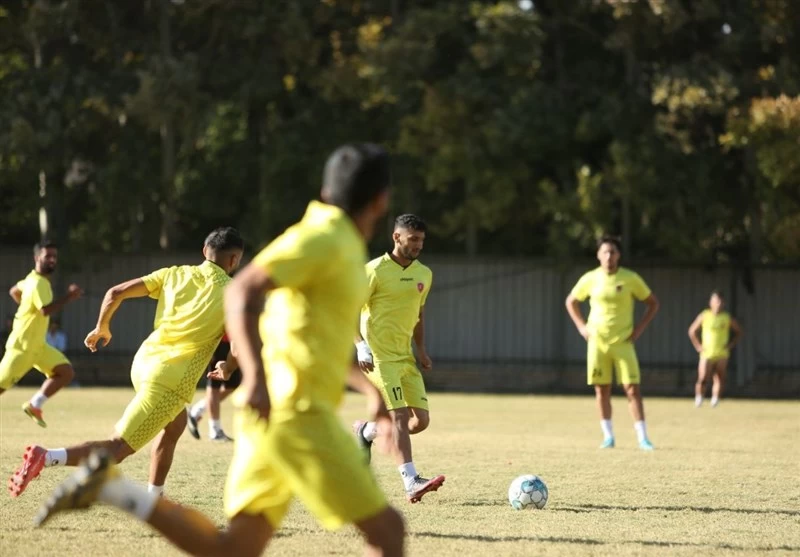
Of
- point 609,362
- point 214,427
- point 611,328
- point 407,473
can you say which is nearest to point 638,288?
point 611,328

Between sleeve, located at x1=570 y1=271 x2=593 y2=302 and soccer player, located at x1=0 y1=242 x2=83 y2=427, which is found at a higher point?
sleeve, located at x1=570 y1=271 x2=593 y2=302

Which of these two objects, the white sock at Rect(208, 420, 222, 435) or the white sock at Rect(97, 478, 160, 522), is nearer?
Result: the white sock at Rect(97, 478, 160, 522)

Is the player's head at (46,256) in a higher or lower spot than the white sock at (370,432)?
higher

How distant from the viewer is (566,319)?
31.2 m

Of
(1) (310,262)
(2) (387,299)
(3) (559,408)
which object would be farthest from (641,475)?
(3) (559,408)

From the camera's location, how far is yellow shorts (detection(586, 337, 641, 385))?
16.2 metres

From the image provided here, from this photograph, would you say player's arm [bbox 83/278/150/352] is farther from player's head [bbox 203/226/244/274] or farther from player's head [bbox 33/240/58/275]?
player's head [bbox 33/240/58/275]

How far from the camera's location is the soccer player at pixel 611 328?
1617 cm

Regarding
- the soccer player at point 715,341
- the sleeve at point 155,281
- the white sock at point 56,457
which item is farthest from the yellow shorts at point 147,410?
the soccer player at point 715,341

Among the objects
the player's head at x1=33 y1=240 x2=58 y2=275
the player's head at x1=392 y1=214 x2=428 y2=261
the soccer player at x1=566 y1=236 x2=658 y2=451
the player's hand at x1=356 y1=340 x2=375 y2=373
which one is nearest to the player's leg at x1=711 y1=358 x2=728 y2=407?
the soccer player at x1=566 y1=236 x2=658 y2=451

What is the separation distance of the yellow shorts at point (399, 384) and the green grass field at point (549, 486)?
2.41 ft

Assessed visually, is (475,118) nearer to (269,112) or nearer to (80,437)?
(269,112)

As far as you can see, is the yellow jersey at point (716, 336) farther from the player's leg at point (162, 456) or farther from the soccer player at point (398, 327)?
the player's leg at point (162, 456)

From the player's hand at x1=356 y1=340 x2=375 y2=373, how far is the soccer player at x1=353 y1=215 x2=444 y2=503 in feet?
0.69
